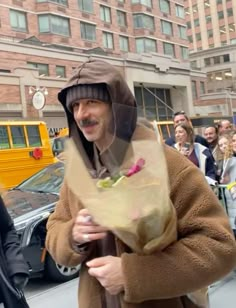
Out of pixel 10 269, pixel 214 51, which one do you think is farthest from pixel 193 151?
pixel 214 51

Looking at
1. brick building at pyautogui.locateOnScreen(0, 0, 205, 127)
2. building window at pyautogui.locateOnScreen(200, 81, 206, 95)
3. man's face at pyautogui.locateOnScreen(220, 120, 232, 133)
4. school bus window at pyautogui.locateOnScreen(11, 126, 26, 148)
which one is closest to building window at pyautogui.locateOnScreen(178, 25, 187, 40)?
brick building at pyautogui.locateOnScreen(0, 0, 205, 127)

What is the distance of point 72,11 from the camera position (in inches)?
1539

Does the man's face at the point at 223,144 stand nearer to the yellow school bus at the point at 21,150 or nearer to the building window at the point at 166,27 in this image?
the yellow school bus at the point at 21,150

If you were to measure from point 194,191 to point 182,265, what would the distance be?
25 centimetres

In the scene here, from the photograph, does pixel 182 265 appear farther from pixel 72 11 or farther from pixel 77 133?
pixel 72 11

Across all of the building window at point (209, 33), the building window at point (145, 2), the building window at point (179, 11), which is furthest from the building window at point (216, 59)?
the building window at point (145, 2)

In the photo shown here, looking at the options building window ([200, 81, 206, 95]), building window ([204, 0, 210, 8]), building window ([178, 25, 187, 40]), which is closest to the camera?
building window ([200, 81, 206, 95])

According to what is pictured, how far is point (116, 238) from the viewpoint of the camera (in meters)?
1.52

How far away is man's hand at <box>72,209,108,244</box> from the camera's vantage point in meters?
1.45

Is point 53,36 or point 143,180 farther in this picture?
point 53,36

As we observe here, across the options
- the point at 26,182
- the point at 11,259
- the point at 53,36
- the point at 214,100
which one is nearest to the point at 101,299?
the point at 11,259

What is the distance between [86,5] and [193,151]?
3789 centimetres

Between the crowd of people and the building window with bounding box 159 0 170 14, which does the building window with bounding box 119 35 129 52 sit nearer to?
the building window with bounding box 159 0 170 14

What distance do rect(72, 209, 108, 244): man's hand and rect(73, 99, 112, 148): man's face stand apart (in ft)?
1.00
